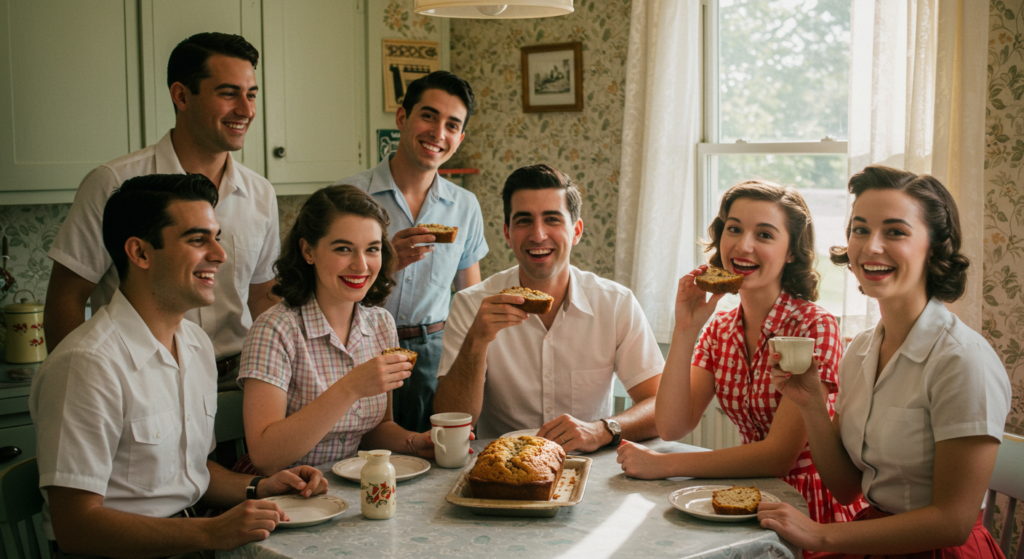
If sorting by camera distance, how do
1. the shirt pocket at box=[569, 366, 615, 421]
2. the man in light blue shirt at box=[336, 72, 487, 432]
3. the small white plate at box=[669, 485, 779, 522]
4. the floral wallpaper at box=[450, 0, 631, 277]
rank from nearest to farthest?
1. the small white plate at box=[669, 485, 779, 522]
2. the shirt pocket at box=[569, 366, 615, 421]
3. the man in light blue shirt at box=[336, 72, 487, 432]
4. the floral wallpaper at box=[450, 0, 631, 277]

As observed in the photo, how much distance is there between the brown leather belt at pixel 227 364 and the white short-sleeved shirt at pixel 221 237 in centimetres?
2

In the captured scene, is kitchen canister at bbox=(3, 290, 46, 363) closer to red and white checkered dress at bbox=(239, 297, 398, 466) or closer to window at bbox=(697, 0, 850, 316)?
red and white checkered dress at bbox=(239, 297, 398, 466)

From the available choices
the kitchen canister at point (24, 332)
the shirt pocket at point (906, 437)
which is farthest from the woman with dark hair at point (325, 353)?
the kitchen canister at point (24, 332)

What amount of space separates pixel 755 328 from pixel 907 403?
1.68 ft

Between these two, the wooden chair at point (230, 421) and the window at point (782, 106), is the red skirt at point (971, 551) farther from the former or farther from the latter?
the window at point (782, 106)

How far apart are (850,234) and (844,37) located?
188 cm

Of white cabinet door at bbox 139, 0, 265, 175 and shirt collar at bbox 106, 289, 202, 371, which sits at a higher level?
white cabinet door at bbox 139, 0, 265, 175

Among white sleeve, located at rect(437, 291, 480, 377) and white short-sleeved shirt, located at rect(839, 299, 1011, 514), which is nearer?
white short-sleeved shirt, located at rect(839, 299, 1011, 514)

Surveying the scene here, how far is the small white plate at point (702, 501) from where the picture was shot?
1.65 meters

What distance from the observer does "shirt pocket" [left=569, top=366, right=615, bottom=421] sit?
2523 mm

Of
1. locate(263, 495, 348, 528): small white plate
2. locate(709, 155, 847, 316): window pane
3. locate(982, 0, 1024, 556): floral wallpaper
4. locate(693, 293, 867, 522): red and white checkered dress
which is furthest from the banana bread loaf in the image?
locate(709, 155, 847, 316): window pane

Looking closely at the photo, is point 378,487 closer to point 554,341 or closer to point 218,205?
point 554,341

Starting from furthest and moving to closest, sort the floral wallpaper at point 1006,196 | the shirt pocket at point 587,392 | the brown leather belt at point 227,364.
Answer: the floral wallpaper at point 1006,196
the brown leather belt at point 227,364
the shirt pocket at point 587,392

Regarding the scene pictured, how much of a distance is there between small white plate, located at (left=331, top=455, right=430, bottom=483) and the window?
2.21 metres
